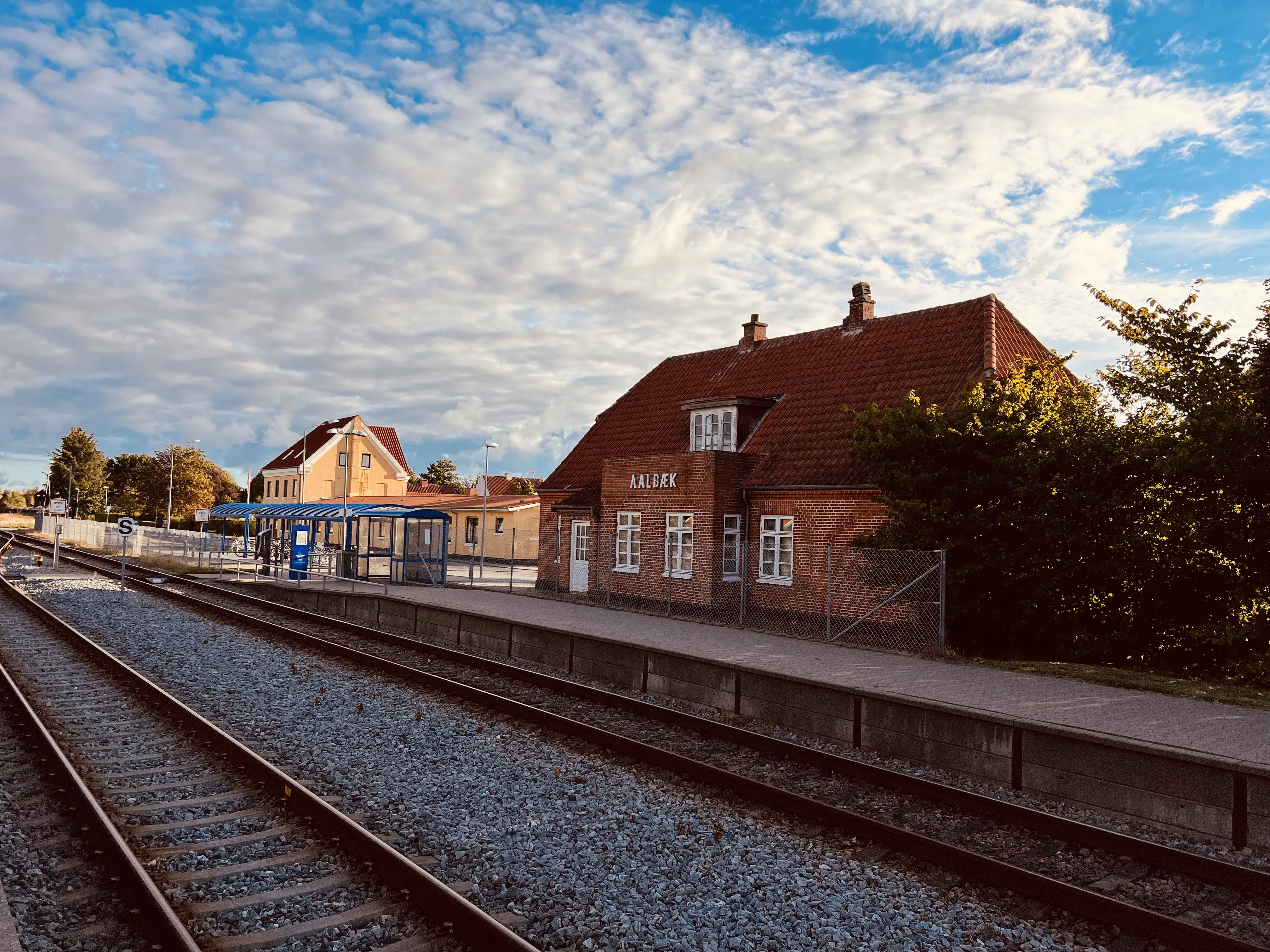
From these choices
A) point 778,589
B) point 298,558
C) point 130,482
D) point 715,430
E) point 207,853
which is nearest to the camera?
point 207,853

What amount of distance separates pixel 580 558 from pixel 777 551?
750cm

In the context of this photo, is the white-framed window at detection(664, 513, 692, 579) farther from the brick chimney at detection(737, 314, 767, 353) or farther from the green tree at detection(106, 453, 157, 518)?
the green tree at detection(106, 453, 157, 518)

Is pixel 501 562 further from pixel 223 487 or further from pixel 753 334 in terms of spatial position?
pixel 223 487

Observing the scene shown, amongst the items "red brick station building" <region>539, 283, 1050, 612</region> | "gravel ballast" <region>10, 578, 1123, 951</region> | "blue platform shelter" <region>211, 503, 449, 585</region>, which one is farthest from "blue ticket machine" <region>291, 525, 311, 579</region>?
"gravel ballast" <region>10, 578, 1123, 951</region>

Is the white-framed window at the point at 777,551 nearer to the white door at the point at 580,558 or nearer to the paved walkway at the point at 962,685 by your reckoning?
the paved walkway at the point at 962,685

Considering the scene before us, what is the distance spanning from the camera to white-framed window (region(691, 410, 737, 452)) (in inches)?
966

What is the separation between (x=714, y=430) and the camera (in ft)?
82.8

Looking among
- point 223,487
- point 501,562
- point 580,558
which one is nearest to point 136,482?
point 223,487

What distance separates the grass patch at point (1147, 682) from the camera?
1176 cm

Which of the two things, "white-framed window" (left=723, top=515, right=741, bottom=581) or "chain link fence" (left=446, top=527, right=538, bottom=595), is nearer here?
"white-framed window" (left=723, top=515, right=741, bottom=581)

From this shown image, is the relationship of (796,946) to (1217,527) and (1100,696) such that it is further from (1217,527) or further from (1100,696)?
(1217,527)

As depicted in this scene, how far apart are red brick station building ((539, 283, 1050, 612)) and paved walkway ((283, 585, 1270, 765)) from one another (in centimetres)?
303

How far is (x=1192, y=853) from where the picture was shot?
7195 millimetres

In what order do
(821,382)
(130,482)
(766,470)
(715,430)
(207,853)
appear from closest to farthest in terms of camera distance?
(207,853)
(766,470)
(821,382)
(715,430)
(130,482)
